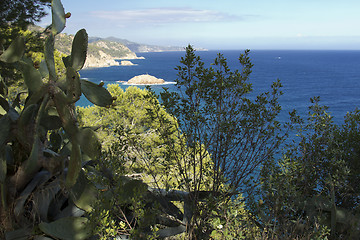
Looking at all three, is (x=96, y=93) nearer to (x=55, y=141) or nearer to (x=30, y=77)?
(x=30, y=77)

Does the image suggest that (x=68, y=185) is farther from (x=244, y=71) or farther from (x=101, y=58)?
(x=101, y=58)

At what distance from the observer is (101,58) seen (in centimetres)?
11906

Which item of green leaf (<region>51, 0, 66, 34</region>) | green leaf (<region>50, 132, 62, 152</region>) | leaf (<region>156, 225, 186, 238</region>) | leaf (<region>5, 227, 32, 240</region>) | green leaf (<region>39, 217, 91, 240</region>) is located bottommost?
leaf (<region>156, 225, 186, 238</region>)

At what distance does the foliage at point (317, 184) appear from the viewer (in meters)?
2.64

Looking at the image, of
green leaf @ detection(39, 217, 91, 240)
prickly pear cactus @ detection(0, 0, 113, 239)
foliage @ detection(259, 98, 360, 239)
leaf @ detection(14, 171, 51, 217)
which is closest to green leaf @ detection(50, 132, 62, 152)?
prickly pear cactus @ detection(0, 0, 113, 239)

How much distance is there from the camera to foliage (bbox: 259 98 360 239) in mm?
2645

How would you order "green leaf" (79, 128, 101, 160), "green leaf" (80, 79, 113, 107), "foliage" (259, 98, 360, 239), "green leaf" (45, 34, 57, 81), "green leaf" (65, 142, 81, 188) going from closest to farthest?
1. "green leaf" (65, 142, 81, 188)
2. "green leaf" (79, 128, 101, 160)
3. "green leaf" (45, 34, 57, 81)
4. "green leaf" (80, 79, 113, 107)
5. "foliage" (259, 98, 360, 239)

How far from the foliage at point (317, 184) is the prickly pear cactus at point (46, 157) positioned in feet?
4.90

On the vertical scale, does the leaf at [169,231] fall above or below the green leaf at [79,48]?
below

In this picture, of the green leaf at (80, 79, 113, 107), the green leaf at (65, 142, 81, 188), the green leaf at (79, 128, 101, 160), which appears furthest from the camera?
the green leaf at (80, 79, 113, 107)

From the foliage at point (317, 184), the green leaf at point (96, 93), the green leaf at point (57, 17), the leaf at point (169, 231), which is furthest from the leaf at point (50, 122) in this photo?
the foliage at point (317, 184)

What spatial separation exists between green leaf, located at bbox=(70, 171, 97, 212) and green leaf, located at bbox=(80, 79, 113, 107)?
0.55 m

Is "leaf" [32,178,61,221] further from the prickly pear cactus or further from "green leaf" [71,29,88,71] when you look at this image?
"green leaf" [71,29,88,71]

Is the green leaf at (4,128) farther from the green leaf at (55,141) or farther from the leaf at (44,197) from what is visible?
the green leaf at (55,141)
